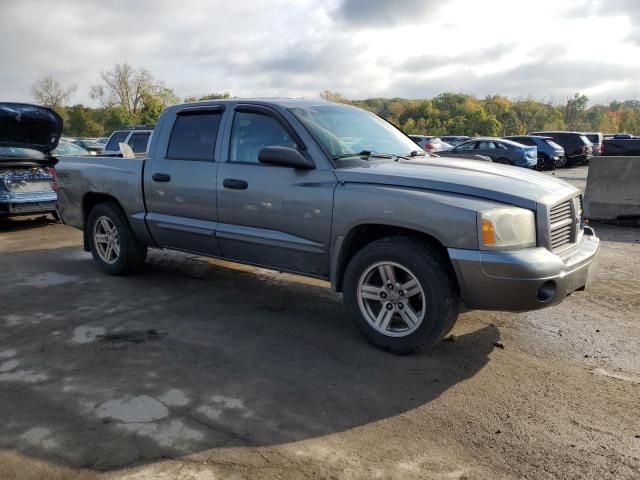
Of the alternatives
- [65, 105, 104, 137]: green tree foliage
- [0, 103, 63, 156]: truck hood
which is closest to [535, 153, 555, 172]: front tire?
[0, 103, 63, 156]: truck hood

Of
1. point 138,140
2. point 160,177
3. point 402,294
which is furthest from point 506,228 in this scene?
point 138,140

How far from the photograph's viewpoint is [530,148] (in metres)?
21.1

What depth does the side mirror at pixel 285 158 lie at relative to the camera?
4180 millimetres

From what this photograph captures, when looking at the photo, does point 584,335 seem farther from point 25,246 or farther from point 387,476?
point 25,246

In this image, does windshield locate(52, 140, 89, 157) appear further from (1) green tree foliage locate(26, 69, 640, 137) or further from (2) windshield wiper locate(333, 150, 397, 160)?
(1) green tree foliage locate(26, 69, 640, 137)

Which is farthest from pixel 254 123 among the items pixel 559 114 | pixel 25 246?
pixel 559 114

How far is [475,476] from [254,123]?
3368 millimetres

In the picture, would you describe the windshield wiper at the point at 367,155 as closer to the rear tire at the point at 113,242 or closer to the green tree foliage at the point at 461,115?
the rear tire at the point at 113,242

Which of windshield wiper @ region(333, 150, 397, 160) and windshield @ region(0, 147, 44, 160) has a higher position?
windshield @ region(0, 147, 44, 160)

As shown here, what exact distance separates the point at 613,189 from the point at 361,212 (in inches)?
266

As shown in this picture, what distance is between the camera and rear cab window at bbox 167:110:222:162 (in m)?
5.05

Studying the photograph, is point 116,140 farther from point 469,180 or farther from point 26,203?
point 469,180

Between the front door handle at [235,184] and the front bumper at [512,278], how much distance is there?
191 centimetres

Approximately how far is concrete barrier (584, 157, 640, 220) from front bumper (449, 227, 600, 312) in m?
6.10
